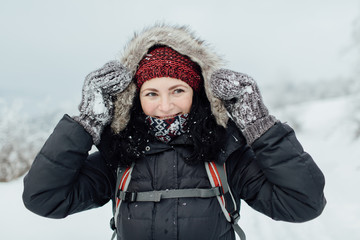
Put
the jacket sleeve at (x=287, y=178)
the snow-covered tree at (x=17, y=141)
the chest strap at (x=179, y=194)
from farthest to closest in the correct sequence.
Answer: the snow-covered tree at (x=17, y=141)
the chest strap at (x=179, y=194)
the jacket sleeve at (x=287, y=178)

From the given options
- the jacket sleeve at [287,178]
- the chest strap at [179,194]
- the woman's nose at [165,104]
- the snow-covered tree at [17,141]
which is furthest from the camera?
the snow-covered tree at [17,141]

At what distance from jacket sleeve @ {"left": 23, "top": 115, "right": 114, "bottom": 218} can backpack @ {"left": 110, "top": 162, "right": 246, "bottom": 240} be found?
26 centimetres

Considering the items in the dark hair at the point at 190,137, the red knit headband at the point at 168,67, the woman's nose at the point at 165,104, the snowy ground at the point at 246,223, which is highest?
the red knit headband at the point at 168,67

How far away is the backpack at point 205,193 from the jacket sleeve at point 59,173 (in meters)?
0.26

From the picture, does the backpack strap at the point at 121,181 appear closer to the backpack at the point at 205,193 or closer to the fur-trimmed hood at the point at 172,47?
the backpack at the point at 205,193

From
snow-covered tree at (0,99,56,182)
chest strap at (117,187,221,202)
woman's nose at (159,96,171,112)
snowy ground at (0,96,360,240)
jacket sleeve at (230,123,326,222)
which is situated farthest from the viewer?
snow-covered tree at (0,99,56,182)

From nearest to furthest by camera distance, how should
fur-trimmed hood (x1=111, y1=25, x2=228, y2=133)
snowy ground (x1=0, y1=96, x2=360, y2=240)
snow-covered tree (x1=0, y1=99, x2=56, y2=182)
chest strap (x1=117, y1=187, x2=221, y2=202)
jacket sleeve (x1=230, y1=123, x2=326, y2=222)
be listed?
jacket sleeve (x1=230, y1=123, x2=326, y2=222)
chest strap (x1=117, y1=187, x2=221, y2=202)
fur-trimmed hood (x1=111, y1=25, x2=228, y2=133)
snowy ground (x1=0, y1=96, x2=360, y2=240)
snow-covered tree (x1=0, y1=99, x2=56, y2=182)

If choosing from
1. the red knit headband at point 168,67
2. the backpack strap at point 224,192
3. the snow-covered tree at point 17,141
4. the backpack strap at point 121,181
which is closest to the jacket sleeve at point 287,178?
the backpack strap at point 224,192

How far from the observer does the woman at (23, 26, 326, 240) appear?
1.65 m

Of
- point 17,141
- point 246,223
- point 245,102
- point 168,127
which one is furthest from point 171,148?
point 17,141

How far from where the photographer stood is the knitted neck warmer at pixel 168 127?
1852 millimetres

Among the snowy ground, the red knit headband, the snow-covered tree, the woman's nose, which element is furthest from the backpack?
the snow-covered tree

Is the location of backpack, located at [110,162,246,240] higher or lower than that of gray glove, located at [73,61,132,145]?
lower

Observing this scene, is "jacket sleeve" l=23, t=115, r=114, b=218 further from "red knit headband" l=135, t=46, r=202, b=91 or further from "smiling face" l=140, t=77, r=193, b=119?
"red knit headband" l=135, t=46, r=202, b=91
